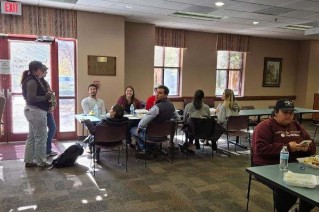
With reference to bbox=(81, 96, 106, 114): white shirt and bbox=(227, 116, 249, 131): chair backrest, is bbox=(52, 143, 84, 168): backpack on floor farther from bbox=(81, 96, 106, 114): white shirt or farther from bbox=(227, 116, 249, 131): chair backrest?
bbox=(227, 116, 249, 131): chair backrest

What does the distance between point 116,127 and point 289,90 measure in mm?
7553

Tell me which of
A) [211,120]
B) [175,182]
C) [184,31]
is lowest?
[175,182]

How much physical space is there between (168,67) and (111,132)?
14.0 feet

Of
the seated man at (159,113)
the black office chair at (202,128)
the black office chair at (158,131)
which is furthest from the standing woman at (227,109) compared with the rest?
the black office chair at (158,131)

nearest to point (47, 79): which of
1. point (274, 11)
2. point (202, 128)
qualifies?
point (202, 128)

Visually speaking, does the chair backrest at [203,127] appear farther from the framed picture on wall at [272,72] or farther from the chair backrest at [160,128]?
the framed picture on wall at [272,72]

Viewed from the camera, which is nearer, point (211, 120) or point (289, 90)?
point (211, 120)

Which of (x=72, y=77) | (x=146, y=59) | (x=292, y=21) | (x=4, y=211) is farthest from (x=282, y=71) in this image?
(x=4, y=211)

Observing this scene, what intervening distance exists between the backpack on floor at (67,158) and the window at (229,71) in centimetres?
522

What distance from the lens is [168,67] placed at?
7.80 meters

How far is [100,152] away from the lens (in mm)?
4984

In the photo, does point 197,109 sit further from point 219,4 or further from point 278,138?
point 278,138

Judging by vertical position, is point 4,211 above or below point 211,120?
below

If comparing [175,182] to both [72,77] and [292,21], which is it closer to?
[72,77]
